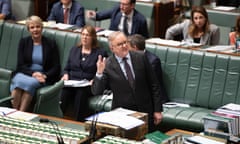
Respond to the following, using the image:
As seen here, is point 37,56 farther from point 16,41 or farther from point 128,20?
point 128,20

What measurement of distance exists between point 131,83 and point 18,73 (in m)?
2.07

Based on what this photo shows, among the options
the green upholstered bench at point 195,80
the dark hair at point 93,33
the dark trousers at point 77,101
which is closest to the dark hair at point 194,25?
the green upholstered bench at point 195,80

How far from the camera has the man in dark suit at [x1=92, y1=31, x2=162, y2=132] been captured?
560cm

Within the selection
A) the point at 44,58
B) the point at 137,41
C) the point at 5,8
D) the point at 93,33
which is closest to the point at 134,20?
the point at 93,33

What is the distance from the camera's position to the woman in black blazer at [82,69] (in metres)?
7.11

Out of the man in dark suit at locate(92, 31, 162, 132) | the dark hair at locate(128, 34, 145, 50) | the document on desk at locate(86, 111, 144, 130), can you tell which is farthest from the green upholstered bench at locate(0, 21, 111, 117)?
the document on desk at locate(86, 111, 144, 130)

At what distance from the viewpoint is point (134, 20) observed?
27.0ft

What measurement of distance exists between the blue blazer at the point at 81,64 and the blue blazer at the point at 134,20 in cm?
106

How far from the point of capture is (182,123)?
21.4ft

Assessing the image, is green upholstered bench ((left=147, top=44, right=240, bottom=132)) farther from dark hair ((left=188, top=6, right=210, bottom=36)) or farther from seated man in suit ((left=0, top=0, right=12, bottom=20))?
seated man in suit ((left=0, top=0, right=12, bottom=20))

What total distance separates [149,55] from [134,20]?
140cm

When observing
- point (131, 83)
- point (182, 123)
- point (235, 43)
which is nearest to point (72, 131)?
point (131, 83)

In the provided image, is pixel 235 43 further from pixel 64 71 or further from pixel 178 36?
pixel 64 71

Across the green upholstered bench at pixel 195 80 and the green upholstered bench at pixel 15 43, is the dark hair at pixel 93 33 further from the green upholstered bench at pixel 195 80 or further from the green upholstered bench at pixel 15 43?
the green upholstered bench at pixel 195 80
